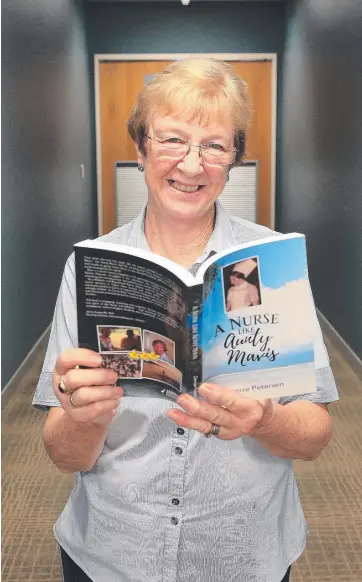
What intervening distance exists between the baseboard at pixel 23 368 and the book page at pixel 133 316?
2671mm

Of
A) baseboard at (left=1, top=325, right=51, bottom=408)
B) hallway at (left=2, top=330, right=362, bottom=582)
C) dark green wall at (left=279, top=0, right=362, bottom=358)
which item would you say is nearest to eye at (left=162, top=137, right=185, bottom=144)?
hallway at (left=2, top=330, right=362, bottom=582)

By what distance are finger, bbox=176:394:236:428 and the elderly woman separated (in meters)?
0.11

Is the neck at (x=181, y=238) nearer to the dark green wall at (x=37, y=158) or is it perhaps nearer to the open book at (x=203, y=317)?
the open book at (x=203, y=317)

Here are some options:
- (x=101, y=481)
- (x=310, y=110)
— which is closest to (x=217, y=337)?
(x=101, y=481)

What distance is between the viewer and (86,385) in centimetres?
84

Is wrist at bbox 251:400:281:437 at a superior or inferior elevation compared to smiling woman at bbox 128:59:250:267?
inferior

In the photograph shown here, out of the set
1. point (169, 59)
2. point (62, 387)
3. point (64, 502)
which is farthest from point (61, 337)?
point (169, 59)

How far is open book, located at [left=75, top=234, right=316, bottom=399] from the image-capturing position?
81 cm

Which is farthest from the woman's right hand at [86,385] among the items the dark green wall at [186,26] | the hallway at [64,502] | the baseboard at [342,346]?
the dark green wall at [186,26]

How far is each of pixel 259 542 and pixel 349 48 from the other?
360cm

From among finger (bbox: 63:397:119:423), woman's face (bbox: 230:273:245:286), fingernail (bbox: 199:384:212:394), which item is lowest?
finger (bbox: 63:397:119:423)

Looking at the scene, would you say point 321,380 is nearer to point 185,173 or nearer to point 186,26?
point 185,173

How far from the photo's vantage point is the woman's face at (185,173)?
101cm

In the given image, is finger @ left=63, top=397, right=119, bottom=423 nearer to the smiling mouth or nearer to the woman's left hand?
the woman's left hand
